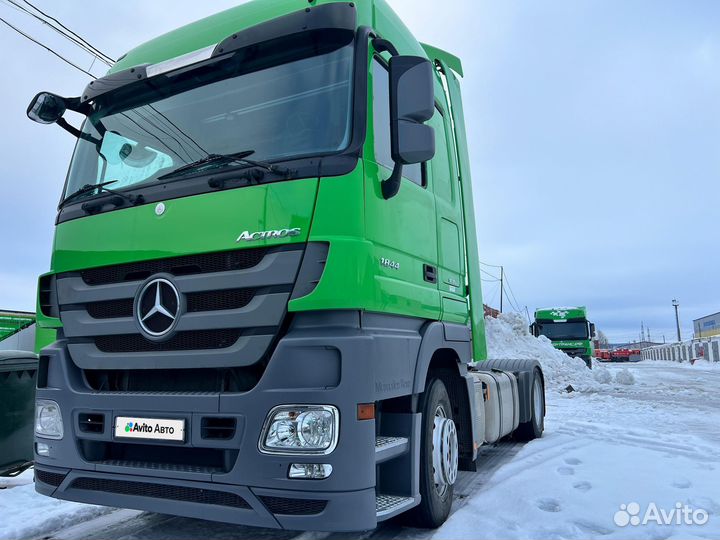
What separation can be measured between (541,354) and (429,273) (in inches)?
691

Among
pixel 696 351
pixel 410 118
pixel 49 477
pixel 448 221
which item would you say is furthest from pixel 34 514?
pixel 696 351

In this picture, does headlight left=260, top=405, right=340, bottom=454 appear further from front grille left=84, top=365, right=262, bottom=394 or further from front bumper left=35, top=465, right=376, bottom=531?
front grille left=84, top=365, right=262, bottom=394

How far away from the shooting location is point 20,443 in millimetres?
5520

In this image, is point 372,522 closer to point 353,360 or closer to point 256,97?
point 353,360

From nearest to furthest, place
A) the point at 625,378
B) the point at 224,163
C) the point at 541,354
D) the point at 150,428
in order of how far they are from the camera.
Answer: the point at 150,428, the point at 224,163, the point at 625,378, the point at 541,354

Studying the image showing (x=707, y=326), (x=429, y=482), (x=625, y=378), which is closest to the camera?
(x=429, y=482)

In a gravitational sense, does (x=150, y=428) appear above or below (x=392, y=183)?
below

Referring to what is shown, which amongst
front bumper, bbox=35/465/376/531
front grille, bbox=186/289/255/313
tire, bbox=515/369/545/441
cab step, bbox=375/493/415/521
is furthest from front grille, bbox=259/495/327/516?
tire, bbox=515/369/545/441

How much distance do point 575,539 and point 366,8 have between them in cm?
345

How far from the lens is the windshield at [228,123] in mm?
3234

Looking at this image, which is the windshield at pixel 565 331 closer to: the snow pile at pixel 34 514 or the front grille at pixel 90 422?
the snow pile at pixel 34 514

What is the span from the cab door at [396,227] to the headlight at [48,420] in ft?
6.69

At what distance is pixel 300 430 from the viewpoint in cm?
277

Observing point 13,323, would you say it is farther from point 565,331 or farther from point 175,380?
point 565,331
